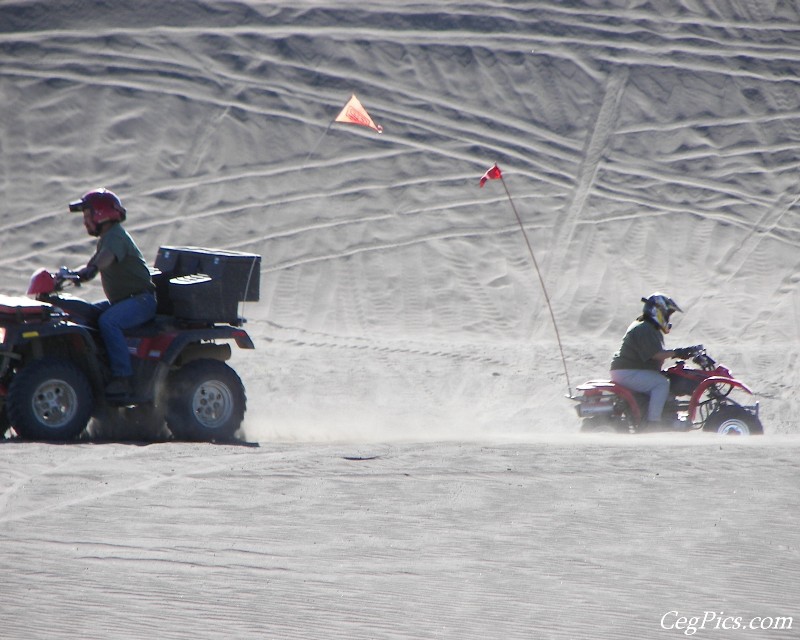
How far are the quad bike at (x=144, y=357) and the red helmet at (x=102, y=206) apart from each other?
460 mm

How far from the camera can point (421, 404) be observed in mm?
13172

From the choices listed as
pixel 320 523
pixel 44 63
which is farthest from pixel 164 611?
pixel 44 63

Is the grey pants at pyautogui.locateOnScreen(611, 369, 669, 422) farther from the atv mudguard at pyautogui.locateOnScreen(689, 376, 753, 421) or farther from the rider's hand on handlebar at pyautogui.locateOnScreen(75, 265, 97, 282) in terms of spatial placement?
the rider's hand on handlebar at pyautogui.locateOnScreen(75, 265, 97, 282)

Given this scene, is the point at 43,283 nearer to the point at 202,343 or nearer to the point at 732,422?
the point at 202,343

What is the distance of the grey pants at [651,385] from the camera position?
401 inches

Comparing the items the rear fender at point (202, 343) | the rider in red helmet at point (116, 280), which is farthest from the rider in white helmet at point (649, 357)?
the rider in red helmet at point (116, 280)

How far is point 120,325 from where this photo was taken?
8703 millimetres

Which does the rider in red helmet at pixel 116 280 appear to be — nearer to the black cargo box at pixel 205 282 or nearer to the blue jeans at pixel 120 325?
the blue jeans at pixel 120 325

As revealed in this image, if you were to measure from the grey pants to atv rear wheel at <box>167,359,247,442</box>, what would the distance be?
327 cm

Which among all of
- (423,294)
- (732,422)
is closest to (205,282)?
(732,422)

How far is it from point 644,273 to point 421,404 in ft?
21.6

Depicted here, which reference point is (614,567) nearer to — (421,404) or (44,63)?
(421,404)

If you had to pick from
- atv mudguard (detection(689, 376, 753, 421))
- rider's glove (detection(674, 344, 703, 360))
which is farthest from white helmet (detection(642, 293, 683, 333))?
atv mudguard (detection(689, 376, 753, 421))

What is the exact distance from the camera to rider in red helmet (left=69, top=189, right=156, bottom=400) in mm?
8648
